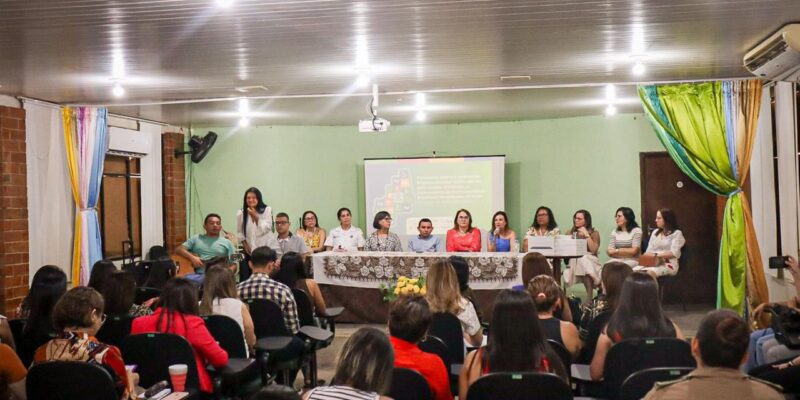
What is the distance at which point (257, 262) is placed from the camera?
507 centimetres

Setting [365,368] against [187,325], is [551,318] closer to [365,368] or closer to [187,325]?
[365,368]

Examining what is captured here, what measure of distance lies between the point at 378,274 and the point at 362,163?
3656 millimetres

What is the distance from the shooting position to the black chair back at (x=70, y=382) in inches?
115

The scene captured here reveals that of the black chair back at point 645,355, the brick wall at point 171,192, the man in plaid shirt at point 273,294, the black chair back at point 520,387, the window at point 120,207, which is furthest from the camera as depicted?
the brick wall at point 171,192

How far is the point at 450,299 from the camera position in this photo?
438 cm

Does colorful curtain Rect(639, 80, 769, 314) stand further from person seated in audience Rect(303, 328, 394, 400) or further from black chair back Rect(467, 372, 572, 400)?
person seated in audience Rect(303, 328, 394, 400)

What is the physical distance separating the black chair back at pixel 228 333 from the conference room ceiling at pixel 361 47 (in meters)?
1.84

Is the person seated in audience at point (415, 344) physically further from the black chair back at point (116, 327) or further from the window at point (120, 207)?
the window at point (120, 207)

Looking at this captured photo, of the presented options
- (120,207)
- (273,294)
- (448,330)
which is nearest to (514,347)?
(448,330)

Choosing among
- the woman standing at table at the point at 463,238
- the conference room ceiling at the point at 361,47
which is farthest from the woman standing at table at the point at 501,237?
the conference room ceiling at the point at 361,47

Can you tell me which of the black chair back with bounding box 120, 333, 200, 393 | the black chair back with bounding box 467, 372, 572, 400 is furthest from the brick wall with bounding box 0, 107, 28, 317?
the black chair back with bounding box 467, 372, 572, 400

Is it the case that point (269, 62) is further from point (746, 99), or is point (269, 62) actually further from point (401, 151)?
point (401, 151)

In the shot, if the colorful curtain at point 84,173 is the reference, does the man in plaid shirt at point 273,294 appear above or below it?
below

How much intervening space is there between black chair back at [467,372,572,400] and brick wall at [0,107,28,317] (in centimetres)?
618
